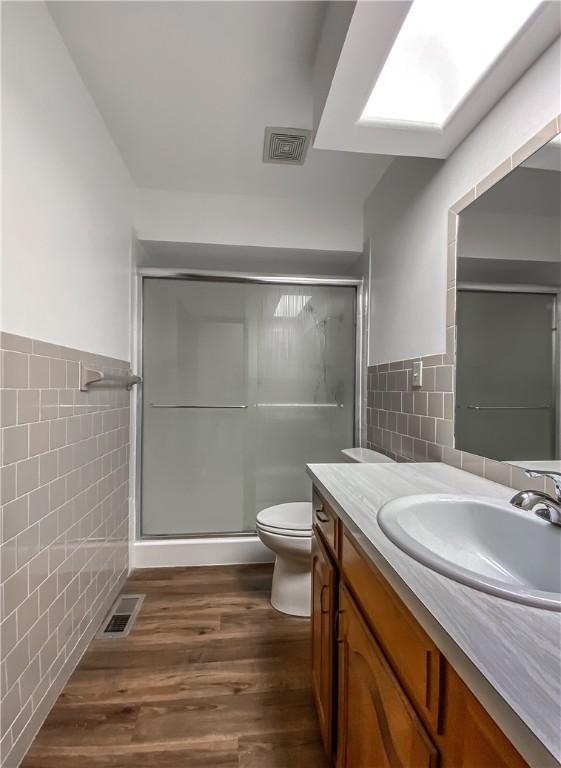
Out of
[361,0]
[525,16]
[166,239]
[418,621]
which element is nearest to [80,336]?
[166,239]

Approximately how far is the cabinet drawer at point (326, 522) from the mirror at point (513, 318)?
55cm

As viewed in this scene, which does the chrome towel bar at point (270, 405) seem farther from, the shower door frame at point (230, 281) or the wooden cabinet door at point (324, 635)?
the wooden cabinet door at point (324, 635)

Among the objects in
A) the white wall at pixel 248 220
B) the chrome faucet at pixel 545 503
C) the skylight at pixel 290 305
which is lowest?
the chrome faucet at pixel 545 503

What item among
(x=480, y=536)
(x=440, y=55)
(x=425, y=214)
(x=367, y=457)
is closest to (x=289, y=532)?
(x=367, y=457)

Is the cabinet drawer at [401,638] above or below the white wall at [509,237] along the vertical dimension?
below

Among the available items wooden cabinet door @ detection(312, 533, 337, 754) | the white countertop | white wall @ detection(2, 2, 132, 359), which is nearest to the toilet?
wooden cabinet door @ detection(312, 533, 337, 754)

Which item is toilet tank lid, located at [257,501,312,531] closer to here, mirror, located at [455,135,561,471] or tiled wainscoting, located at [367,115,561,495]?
tiled wainscoting, located at [367,115,561,495]

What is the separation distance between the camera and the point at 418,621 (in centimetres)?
52

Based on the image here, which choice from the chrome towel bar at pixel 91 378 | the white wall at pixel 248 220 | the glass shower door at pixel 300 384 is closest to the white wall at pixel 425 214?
the white wall at pixel 248 220

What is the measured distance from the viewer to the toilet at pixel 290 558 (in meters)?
1.68

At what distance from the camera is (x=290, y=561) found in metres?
1.77

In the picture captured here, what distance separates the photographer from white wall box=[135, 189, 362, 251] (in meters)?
2.29

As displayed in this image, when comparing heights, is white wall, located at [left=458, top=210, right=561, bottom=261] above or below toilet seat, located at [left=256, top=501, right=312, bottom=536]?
above

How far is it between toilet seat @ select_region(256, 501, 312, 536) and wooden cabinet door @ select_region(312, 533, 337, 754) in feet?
1.38
